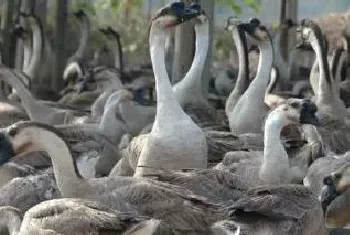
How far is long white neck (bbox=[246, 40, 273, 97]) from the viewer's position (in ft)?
41.7

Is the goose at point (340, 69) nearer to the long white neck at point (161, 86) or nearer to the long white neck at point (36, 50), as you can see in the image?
the long white neck at point (36, 50)

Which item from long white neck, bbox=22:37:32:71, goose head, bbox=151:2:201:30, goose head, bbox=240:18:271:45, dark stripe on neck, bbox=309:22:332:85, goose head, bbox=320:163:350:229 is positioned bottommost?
goose head, bbox=320:163:350:229

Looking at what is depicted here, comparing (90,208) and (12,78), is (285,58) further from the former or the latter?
(90,208)

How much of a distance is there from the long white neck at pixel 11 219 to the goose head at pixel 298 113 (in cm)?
279

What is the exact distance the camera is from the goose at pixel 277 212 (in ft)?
25.0

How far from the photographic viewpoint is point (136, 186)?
25.2 ft

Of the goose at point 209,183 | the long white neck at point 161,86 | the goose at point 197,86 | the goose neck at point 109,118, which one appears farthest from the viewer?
the goose at point 197,86

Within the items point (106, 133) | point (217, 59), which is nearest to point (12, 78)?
point (106, 133)

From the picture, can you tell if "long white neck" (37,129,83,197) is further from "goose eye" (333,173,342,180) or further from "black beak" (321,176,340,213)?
"goose eye" (333,173,342,180)

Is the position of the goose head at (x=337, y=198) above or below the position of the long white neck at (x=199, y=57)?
below

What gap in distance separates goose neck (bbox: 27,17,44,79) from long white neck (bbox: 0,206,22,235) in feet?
35.2

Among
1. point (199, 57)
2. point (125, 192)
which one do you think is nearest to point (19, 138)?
point (125, 192)

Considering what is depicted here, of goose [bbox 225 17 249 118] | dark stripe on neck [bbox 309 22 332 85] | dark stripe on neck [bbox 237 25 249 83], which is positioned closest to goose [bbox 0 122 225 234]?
goose [bbox 225 17 249 118]

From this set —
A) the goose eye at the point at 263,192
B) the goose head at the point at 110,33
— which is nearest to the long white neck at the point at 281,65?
the goose head at the point at 110,33
